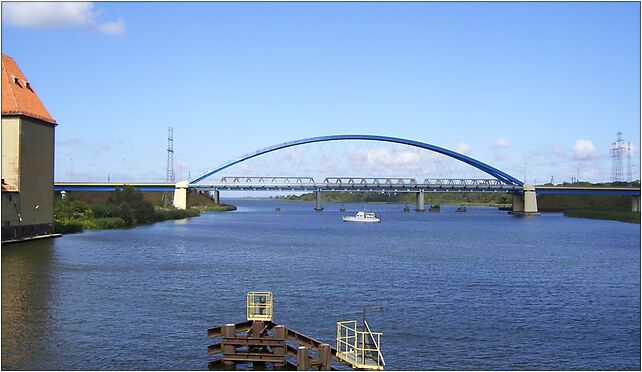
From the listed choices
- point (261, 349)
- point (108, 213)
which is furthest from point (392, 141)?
point (261, 349)

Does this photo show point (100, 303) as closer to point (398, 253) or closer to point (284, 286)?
point (284, 286)

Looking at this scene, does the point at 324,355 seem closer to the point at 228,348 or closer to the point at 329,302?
the point at 228,348

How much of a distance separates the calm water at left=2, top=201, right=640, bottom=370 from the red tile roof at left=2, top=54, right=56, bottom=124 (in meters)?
9.49

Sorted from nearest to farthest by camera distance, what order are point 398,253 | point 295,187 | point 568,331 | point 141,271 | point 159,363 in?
point 159,363
point 568,331
point 141,271
point 398,253
point 295,187

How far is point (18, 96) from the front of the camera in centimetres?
5119

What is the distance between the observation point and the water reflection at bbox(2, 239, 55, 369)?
763 inches

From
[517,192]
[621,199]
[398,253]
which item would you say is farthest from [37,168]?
[621,199]

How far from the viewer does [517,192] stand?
144 metres

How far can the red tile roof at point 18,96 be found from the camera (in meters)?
49.7

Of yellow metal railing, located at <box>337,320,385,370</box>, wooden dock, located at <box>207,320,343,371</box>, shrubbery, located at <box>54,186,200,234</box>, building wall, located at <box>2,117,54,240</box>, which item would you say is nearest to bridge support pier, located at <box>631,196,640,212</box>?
shrubbery, located at <box>54,186,200,234</box>

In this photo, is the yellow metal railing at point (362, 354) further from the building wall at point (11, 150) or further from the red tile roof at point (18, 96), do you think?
the red tile roof at point (18, 96)

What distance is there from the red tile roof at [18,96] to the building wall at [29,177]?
614mm

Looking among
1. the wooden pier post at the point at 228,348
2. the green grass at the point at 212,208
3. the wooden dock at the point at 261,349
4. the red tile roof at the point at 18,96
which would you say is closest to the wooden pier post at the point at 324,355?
the wooden dock at the point at 261,349

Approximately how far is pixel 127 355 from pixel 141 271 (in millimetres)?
18176
